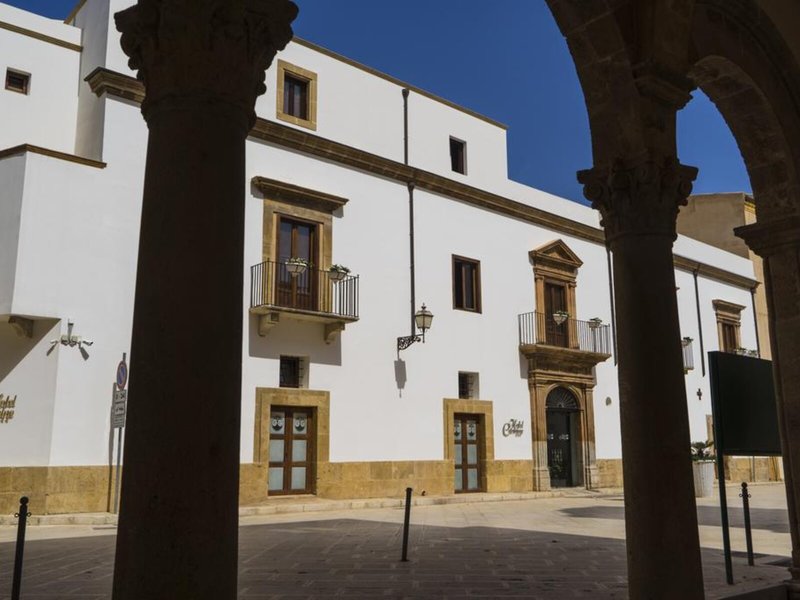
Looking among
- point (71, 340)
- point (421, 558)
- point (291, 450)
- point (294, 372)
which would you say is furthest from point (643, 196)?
point (291, 450)

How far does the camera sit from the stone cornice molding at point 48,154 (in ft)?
42.5

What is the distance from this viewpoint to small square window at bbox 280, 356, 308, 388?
15.9 meters

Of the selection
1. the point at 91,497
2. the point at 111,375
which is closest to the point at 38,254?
the point at 111,375

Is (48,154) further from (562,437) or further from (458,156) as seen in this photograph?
(562,437)

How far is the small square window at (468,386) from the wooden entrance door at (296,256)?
5.15 m

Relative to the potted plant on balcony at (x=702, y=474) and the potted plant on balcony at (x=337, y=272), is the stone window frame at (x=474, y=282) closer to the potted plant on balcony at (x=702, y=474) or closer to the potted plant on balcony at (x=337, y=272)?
the potted plant on balcony at (x=337, y=272)

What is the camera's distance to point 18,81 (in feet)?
49.5

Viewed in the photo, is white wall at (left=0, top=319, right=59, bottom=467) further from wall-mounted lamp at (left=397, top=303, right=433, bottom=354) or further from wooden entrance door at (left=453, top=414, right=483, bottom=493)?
wooden entrance door at (left=453, top=414, right=483, bottom=493)

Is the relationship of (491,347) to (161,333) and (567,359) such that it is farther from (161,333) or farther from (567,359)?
(161,333)

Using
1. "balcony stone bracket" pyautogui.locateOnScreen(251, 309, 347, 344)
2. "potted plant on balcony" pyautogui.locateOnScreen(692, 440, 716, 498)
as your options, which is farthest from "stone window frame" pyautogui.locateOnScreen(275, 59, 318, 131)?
"potted plant on balcony" pyautogui.locateOnScreen(692, 440, 716, 498)

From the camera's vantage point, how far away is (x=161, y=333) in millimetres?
2783

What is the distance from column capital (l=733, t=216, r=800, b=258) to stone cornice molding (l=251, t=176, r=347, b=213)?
10615mm

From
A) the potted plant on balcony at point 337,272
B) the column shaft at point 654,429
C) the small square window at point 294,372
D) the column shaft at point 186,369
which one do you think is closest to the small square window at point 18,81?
the potted plant on balcony at point 337,272

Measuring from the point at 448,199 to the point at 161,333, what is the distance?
17.1 metres
